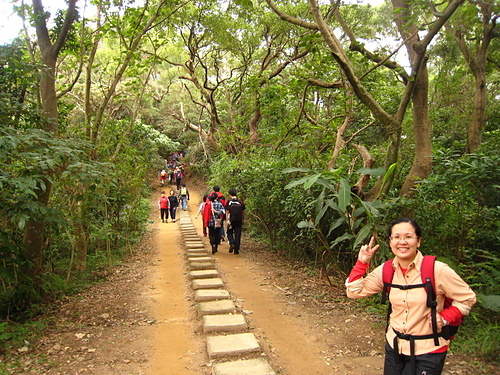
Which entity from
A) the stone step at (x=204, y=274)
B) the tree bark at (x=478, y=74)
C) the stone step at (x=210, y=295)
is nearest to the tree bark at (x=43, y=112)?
the stone step at (x=210, y=295)

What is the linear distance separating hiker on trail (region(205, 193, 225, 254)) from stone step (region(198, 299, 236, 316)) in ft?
10.4

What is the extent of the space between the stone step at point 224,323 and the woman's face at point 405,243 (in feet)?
9.15

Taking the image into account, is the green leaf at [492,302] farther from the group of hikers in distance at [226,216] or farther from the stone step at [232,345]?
the group of hikers in distance at [226,216]

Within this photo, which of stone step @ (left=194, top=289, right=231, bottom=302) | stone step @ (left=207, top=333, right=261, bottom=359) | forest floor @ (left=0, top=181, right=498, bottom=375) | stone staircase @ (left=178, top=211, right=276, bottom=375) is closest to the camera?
stone staircase @ (left=178, top=211, right=276, bottom=375)

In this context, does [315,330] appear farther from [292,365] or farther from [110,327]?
[110,327]

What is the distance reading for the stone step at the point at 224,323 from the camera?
4367 mm

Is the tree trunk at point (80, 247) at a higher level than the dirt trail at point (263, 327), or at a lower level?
higher

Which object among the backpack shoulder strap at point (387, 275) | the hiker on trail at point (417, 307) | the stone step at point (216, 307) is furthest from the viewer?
the stone step at point (216, 307)

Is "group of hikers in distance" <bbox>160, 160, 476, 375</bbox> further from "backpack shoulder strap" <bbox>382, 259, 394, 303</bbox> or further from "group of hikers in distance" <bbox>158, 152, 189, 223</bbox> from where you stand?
"group of hikers in distance" <bbox>158, 152, 189, 223</bbox>

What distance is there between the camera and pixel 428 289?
6.58 feet

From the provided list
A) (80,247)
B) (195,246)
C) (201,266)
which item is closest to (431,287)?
(201,266)

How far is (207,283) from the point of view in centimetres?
605

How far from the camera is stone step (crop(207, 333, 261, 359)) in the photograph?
148 inches

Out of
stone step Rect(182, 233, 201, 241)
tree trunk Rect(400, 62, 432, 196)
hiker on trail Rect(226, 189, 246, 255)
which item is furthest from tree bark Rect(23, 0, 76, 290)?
stone step Rect(182, 233, 201, 241)
